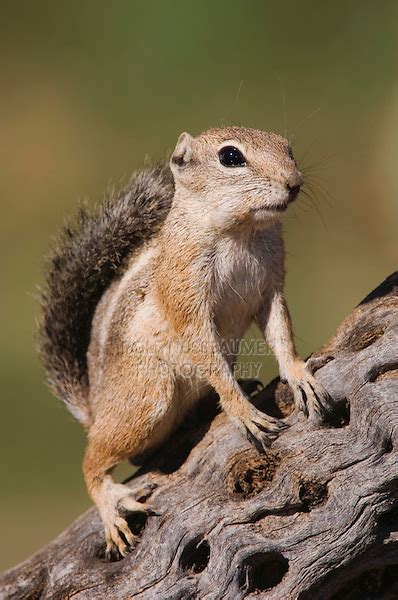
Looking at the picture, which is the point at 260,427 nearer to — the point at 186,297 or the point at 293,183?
the point at 186,297

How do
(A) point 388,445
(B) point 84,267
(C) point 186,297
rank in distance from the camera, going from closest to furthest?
(A) point 388,445, (C) point 186,297, (B) point 84,267

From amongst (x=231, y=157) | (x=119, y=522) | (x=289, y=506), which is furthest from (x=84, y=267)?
(x=289, y=506)

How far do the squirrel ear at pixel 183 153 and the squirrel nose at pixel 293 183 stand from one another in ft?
1.43

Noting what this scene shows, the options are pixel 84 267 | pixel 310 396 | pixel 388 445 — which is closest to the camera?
pixel 388 445

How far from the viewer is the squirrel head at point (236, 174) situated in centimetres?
254

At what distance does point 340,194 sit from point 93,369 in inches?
177

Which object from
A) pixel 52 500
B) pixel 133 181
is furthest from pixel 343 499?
pixel 52 500

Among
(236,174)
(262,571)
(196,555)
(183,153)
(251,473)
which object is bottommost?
(262,571)

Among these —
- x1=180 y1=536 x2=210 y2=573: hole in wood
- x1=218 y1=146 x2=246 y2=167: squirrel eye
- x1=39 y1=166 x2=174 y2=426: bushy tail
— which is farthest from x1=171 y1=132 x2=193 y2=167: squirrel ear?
x1=180 y1=536 x2=210 y2=573: hole in wood

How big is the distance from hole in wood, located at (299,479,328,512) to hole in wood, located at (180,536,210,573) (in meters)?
0.33

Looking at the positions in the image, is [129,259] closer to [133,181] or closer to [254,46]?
[133,181]

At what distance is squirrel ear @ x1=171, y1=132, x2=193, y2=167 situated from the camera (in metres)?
2.83

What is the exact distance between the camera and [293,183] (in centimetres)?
250

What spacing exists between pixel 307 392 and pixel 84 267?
99cm
